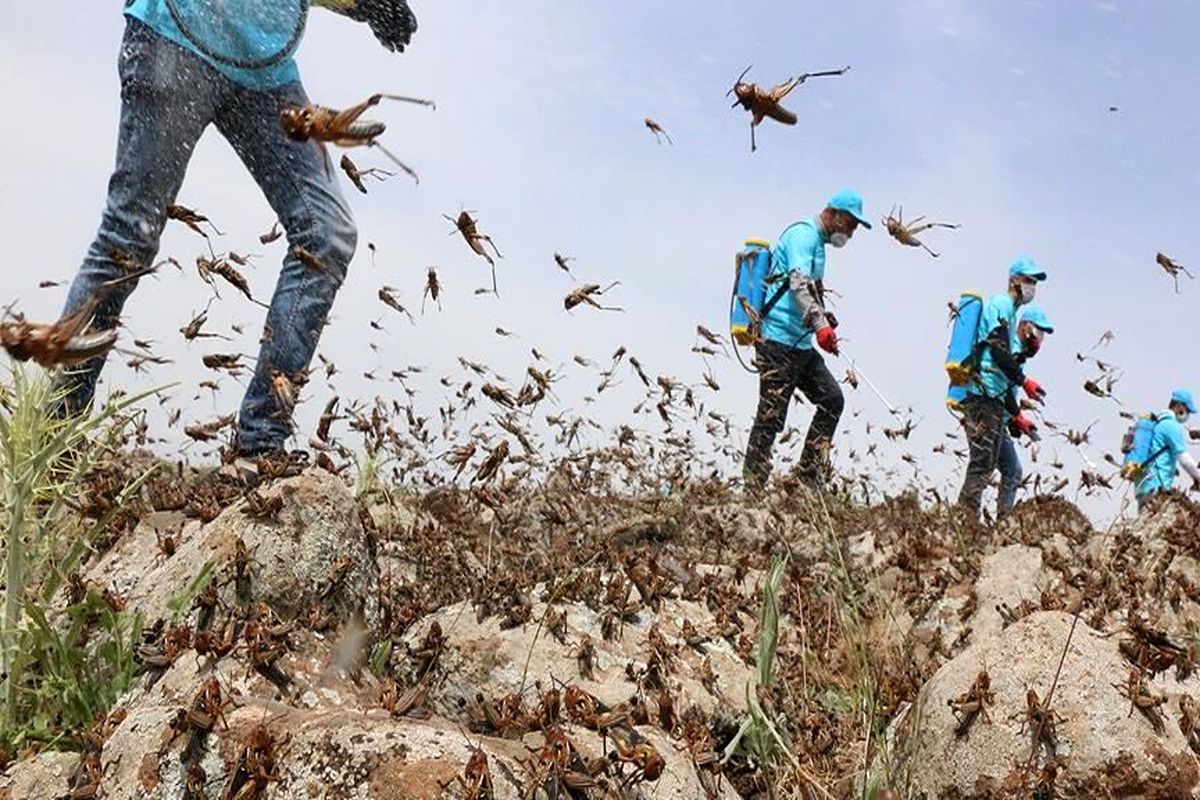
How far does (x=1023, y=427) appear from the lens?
36.4ft

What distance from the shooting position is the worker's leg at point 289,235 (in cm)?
395

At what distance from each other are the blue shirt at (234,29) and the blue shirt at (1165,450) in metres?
13.4

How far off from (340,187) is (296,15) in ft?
2.25

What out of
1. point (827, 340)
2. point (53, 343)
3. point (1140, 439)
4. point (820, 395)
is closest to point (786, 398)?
point (820, 395)

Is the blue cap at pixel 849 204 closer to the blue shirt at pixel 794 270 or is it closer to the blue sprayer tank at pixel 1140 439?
the blue shirt at pixel 794 270

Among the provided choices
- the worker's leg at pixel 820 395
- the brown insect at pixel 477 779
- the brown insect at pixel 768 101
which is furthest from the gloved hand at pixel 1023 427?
the brown insect at pixel 477 779

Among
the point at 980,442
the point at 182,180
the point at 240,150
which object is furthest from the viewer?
the point at 980,442

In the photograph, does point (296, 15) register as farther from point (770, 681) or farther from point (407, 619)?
point (770, 681)

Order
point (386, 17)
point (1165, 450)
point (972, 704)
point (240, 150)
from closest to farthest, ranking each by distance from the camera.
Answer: point (972, 704), point (240, 150), point (386, 17), point (1165, 450)

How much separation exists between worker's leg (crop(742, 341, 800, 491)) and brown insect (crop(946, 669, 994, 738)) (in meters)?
5.64

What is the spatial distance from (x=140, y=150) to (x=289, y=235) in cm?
62

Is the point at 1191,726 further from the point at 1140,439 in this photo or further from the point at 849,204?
the point at 1140,439

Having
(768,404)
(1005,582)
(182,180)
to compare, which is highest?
(182,180)

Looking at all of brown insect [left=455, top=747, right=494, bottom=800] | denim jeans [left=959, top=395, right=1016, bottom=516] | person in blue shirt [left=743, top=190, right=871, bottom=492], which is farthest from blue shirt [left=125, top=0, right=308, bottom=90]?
denim jeans [left=959, top=395, right=1016, bottom=516]
